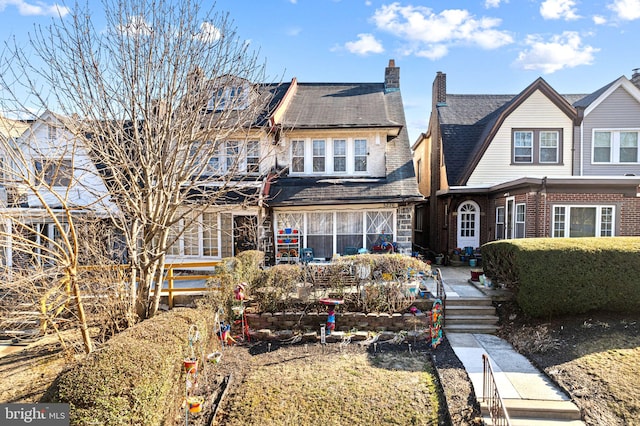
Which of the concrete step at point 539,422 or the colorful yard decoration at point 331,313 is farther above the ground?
the colorful yard decoration at point 331,313

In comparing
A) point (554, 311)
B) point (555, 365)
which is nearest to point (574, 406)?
point (555, 365)

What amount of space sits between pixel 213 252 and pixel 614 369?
39.9 ft

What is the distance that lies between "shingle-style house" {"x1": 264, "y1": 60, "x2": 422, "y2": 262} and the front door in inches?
31.6

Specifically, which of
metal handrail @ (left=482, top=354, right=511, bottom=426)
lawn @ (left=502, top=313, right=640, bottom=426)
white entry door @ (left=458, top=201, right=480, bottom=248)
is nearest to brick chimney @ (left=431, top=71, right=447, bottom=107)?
white entry door @ (left=458, top=201, right=480, bottom=248)

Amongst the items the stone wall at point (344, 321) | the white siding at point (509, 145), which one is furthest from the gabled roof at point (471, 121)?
the stone wall at point (344, 321)

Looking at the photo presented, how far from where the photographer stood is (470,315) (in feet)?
30.1

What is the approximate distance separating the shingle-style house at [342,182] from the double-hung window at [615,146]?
8.32 m

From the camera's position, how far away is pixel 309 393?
6105 millimetres

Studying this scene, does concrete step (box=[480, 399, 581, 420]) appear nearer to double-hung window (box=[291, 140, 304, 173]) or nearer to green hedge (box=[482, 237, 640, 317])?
green hedge (box=[482, 237, 640, 317])

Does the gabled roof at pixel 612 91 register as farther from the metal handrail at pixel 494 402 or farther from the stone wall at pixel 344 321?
the metal handrail at pixel 494 402

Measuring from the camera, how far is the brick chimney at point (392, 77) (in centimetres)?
1756

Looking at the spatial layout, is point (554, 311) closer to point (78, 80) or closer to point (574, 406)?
point (574, 406)

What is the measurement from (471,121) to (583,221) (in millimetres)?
7649

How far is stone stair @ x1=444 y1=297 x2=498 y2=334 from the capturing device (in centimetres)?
880
